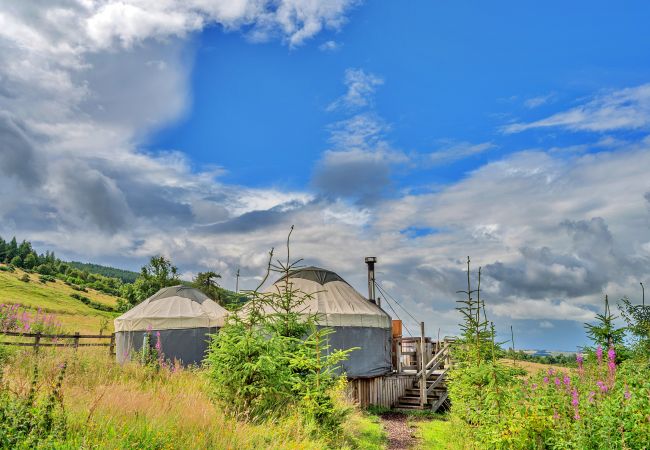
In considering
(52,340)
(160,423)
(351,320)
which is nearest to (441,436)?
(351,320)

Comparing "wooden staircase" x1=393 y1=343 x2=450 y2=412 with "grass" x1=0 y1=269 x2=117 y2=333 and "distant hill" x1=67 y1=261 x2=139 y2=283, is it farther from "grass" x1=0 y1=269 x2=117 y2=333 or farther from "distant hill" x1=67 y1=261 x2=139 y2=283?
"distant hill" x1=67 y1=261 x2=139 y2=283

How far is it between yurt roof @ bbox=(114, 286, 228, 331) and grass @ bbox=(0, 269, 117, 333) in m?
27.7

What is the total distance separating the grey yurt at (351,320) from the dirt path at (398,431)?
1876 millimetres

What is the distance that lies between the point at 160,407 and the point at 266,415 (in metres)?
1.91

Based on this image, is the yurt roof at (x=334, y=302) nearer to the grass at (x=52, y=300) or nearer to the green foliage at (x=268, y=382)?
the green foliage at (x=268, y=382)

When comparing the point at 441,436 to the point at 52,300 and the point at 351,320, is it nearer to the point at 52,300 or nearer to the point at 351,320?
the point at 351,320

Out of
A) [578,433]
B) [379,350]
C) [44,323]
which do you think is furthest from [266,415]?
[44,323]

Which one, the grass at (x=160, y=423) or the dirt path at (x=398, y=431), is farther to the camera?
the dirt path at (x=398, y=431)

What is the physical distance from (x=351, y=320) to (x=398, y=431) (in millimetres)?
4776

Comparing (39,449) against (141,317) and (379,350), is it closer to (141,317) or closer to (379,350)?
(379,350)

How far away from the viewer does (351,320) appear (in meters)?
16.5

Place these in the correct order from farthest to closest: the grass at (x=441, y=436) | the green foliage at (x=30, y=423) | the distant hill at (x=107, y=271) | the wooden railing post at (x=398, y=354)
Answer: the distant hill at (x=107, y=271) < the wooden railing post at (x=398, y=354) < the grass at (x=441, y=436) < the green foliage at (x=30, y=423)

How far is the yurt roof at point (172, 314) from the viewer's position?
18969 millimetres

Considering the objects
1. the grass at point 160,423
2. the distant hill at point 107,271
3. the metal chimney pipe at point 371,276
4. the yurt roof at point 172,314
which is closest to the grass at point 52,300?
the yurt roof at point 172,314
